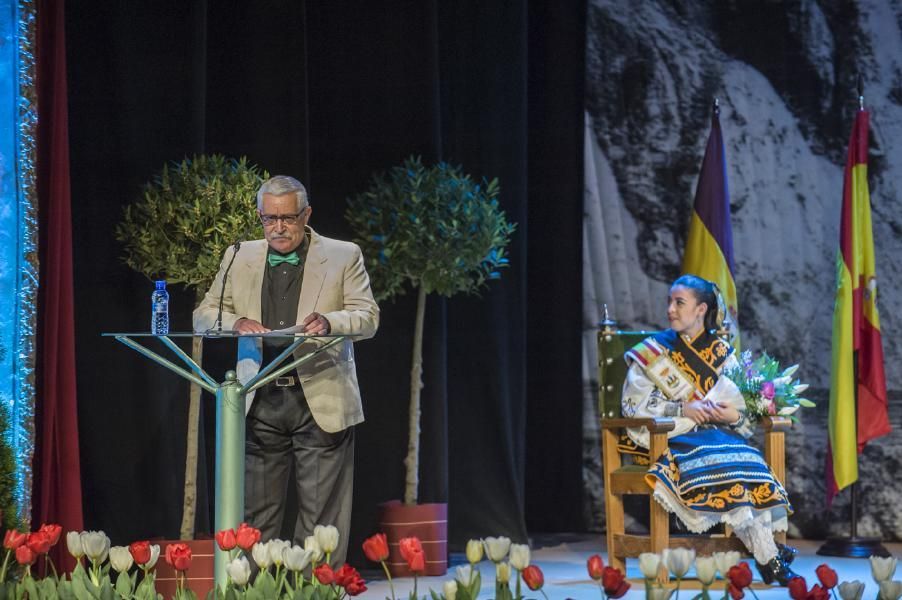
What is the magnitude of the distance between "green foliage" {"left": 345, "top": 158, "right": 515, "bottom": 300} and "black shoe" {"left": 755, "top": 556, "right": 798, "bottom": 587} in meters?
1.71

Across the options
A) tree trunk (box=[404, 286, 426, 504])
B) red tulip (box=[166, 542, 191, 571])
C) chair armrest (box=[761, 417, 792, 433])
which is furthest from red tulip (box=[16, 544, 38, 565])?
chair armrest (box=[761, 417, 792, 433])

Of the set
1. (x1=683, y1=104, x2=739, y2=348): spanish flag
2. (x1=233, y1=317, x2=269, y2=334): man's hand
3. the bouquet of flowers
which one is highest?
(x1=683, y1=104, x2=739, y2=348): spanish flag

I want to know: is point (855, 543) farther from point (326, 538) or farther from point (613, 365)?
point (326, 538)

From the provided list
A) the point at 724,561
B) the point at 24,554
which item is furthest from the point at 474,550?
the point at 24,554

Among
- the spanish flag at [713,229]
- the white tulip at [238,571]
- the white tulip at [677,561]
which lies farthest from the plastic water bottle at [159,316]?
the spanish flag at [713,229]

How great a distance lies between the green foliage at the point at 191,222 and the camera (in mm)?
4508

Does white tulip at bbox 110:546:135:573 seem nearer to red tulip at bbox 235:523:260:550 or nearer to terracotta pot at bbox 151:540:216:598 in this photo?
red tulip at bbox 235:523:260:550

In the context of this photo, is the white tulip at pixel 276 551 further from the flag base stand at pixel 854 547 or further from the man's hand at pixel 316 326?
the flag base stand at pixel 854 547

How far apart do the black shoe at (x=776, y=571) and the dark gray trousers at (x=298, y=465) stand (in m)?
1.81

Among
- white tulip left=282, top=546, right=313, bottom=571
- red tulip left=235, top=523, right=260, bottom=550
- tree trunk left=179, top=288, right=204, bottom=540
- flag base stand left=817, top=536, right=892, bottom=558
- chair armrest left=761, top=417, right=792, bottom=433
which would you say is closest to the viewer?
white tulip left=282, top=546, right=313, bottom=571

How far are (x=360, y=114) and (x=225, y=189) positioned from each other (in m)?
1.35

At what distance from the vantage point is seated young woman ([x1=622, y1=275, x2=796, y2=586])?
473cm

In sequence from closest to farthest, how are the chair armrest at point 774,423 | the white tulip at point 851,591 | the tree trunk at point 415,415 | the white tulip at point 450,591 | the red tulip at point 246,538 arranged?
the white tulip at point 851,591, the white tulip at point 450,591, the red tulip at point 246,538, the chair armrest at point 774,423, the tree trunk at point 415,415

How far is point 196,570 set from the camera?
4516mm
